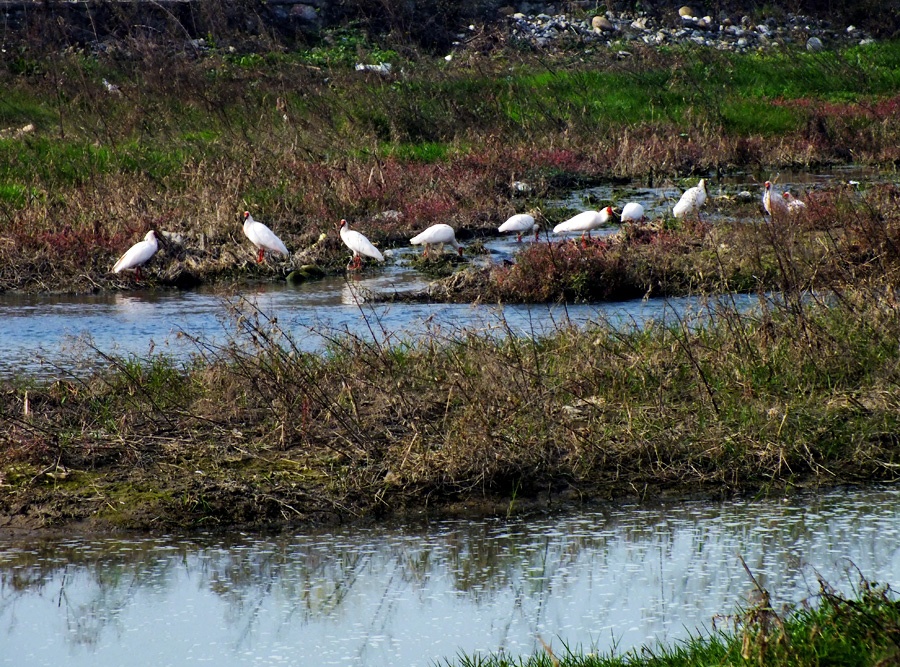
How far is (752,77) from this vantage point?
1051 inches

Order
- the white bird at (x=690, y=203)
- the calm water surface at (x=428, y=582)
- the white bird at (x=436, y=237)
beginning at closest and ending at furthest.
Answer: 1. the calm water surface at (x=428, y=582)
2. the white bird at (x=436, y=237)
3. the white bird at (x=690, y=203)

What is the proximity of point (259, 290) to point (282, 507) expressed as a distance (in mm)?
7127

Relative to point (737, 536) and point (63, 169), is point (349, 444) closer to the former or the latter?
point (737, 536)

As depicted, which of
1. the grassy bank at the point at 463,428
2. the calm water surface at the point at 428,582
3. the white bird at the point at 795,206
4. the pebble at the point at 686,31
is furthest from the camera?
the pebble at the point at 686,31

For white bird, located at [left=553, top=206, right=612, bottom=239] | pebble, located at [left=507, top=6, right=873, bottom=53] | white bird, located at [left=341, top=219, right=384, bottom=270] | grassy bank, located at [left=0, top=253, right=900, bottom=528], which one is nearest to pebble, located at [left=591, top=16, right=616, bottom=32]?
pebble, located at [left=507, top=6, right=873, bottom=53]

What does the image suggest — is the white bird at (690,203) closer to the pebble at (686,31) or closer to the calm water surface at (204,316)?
the calm water surface at (204,316)

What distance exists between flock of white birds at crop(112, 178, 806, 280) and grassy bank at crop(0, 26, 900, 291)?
1.04 ft

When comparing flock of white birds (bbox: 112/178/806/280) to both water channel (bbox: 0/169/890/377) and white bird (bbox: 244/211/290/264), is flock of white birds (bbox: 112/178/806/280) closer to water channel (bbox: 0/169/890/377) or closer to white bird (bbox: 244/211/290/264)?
white bird (bbox: 244/211/290/264)

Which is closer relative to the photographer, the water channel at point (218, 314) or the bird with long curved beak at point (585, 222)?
the water channel at point (218, 314)

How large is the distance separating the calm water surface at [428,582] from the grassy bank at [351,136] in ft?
27.0

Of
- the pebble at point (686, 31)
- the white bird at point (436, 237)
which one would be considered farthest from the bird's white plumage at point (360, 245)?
the pebble at point (686, 31)

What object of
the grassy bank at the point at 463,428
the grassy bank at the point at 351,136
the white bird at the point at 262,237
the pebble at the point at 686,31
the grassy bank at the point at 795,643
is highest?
the grassy bank at the point at 795,643

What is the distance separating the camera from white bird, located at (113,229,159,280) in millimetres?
12875

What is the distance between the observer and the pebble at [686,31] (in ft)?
108
